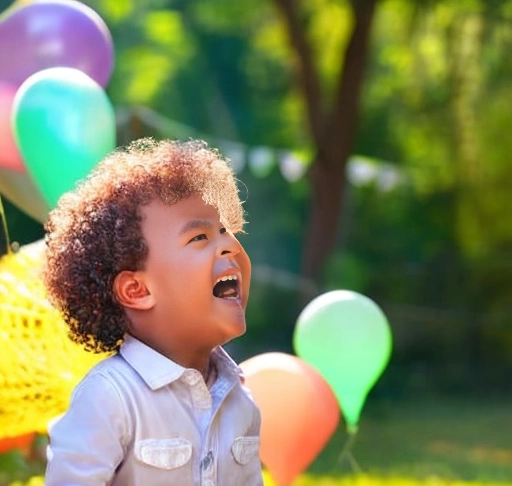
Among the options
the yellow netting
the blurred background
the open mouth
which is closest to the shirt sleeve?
the open mouth

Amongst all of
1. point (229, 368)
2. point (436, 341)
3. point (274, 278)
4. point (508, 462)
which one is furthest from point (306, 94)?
point (229, 368)

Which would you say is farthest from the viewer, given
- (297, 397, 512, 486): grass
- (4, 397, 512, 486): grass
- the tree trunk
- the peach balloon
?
the tree trunk

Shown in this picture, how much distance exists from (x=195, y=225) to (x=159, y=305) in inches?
5.7

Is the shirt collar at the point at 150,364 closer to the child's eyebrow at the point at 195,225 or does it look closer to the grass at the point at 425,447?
the child's eyebrow at the point at 195,225

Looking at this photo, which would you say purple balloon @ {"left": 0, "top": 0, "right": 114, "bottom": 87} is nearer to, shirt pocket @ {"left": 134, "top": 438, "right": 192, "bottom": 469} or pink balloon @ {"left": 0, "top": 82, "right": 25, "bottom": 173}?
pink balloon @ {"left": 0, "top": 82, "right": 25, "bottom": 173}

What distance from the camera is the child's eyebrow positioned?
6.45ft

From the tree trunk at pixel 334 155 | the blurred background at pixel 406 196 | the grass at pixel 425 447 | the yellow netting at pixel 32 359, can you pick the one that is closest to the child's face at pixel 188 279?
the yellow netting at pixel 32 359

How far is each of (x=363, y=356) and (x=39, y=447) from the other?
1209 mm

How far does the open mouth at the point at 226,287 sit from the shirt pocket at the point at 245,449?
0.78 ft

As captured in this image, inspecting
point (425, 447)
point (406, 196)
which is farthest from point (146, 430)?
point (406, 196)

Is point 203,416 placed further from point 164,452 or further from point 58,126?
point 58,126

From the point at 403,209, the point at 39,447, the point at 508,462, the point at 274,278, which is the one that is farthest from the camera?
the point at 403,209

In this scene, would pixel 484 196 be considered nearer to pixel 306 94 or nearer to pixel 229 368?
pixel 306 94

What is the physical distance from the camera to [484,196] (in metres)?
10.2
